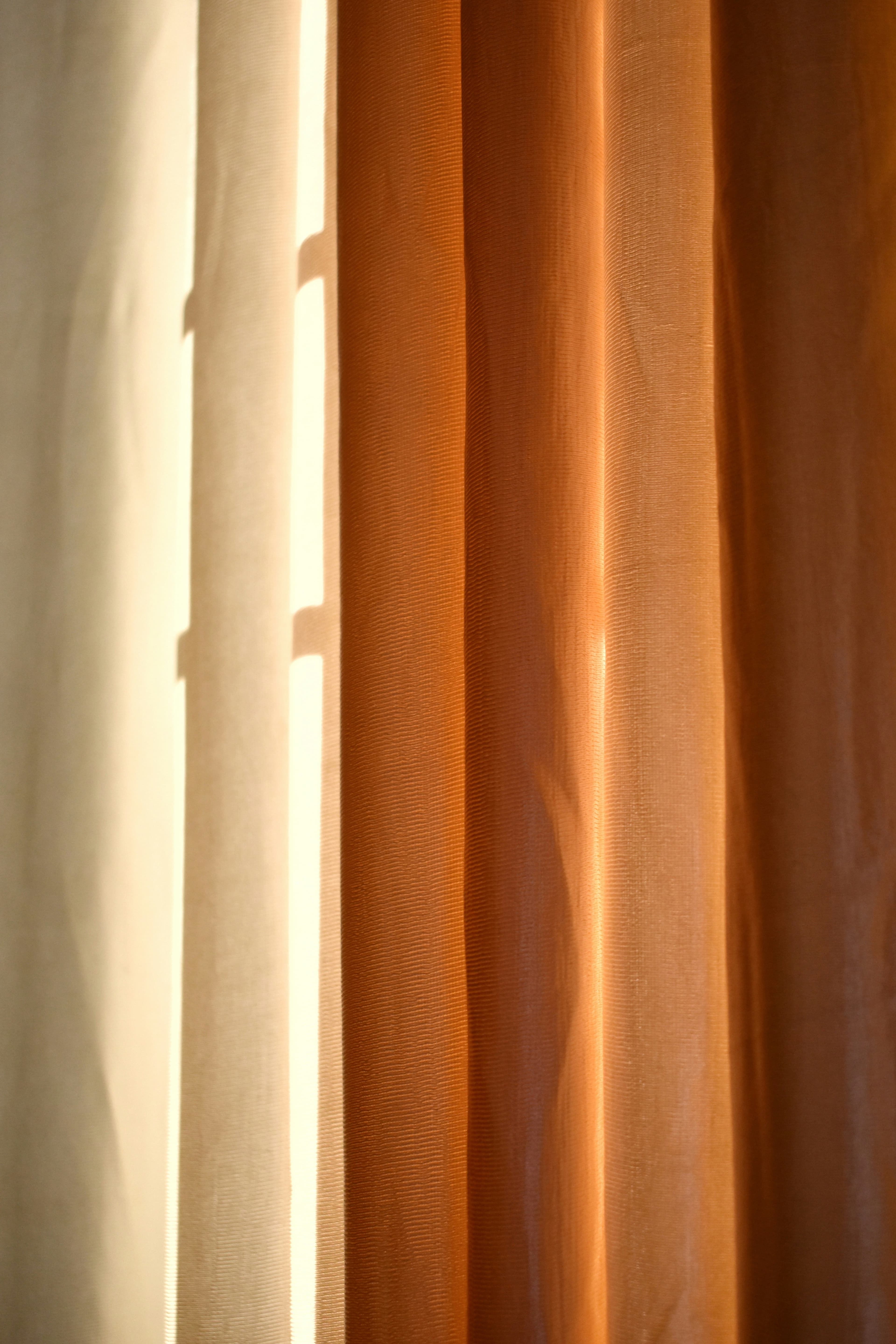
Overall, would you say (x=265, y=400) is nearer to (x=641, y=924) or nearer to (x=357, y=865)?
(x=357, y=865)

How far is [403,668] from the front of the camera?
24.4 inches

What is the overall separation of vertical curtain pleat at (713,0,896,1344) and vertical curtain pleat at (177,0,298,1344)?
0.32 metres

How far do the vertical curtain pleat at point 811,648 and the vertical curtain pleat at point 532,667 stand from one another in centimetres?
9

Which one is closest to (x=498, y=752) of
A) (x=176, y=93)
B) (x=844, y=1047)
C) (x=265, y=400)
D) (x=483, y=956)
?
(x=483, y=956)

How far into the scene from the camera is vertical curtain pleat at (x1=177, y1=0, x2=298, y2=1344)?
697 millimetres

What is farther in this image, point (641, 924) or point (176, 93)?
point (176, 93)

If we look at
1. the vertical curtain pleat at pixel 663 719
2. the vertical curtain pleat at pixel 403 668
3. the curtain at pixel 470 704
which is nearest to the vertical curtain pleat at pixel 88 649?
the curtain at pixel 470 704

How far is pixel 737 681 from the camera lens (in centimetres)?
53

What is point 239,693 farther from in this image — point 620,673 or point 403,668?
point 620,673

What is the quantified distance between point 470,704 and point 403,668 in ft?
0.16

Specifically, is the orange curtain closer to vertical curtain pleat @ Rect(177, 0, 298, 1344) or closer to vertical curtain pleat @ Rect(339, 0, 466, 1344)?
vertical curtain pleat @ Rect(339, 0, 466, 1344)

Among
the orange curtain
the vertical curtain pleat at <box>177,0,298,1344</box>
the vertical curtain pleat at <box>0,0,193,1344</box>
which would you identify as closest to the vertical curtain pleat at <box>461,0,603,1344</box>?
the orange curtain

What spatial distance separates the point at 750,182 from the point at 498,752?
32cm

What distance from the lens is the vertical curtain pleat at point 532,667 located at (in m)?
0.56
